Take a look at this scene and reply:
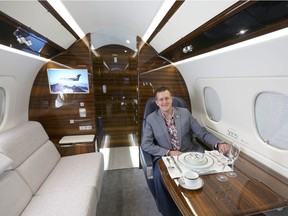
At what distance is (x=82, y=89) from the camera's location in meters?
2.85

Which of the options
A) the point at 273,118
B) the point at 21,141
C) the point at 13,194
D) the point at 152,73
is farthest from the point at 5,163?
the point at 273,118

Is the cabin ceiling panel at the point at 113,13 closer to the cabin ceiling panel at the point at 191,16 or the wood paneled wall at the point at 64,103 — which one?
the cabin ceiling panel at the point at 191,16

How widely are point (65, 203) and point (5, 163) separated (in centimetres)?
64

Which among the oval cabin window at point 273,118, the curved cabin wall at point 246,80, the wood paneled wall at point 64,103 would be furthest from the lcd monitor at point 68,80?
the oval cabin window at point 273,118

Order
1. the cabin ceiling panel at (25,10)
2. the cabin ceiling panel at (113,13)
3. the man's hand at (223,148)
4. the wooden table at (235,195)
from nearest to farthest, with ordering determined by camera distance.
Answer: the wooden table at (235,195) < the cabin ceiling panel at (25,10) < the cabin ceiling panel at (113,13) < the man's hand at (223,148)

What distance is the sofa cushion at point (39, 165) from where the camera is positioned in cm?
179

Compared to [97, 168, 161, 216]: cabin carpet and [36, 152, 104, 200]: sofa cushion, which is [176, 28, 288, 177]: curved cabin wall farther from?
[36, 152, 104, 200]: sofa cushion

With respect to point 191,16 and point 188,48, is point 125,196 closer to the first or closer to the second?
point 188,48

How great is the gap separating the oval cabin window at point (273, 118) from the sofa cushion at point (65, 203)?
1783 millimetres

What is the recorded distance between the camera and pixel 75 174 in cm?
209

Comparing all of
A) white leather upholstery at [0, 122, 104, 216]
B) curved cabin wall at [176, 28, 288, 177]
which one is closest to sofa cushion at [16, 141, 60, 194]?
white leather upholstery at [0, 122, 104, 216]

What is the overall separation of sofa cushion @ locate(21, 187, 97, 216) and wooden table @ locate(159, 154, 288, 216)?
771mm

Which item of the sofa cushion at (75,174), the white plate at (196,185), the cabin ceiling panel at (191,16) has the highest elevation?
the cabin ceiling panel at (191,16)

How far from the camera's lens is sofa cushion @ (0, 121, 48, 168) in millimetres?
1739
